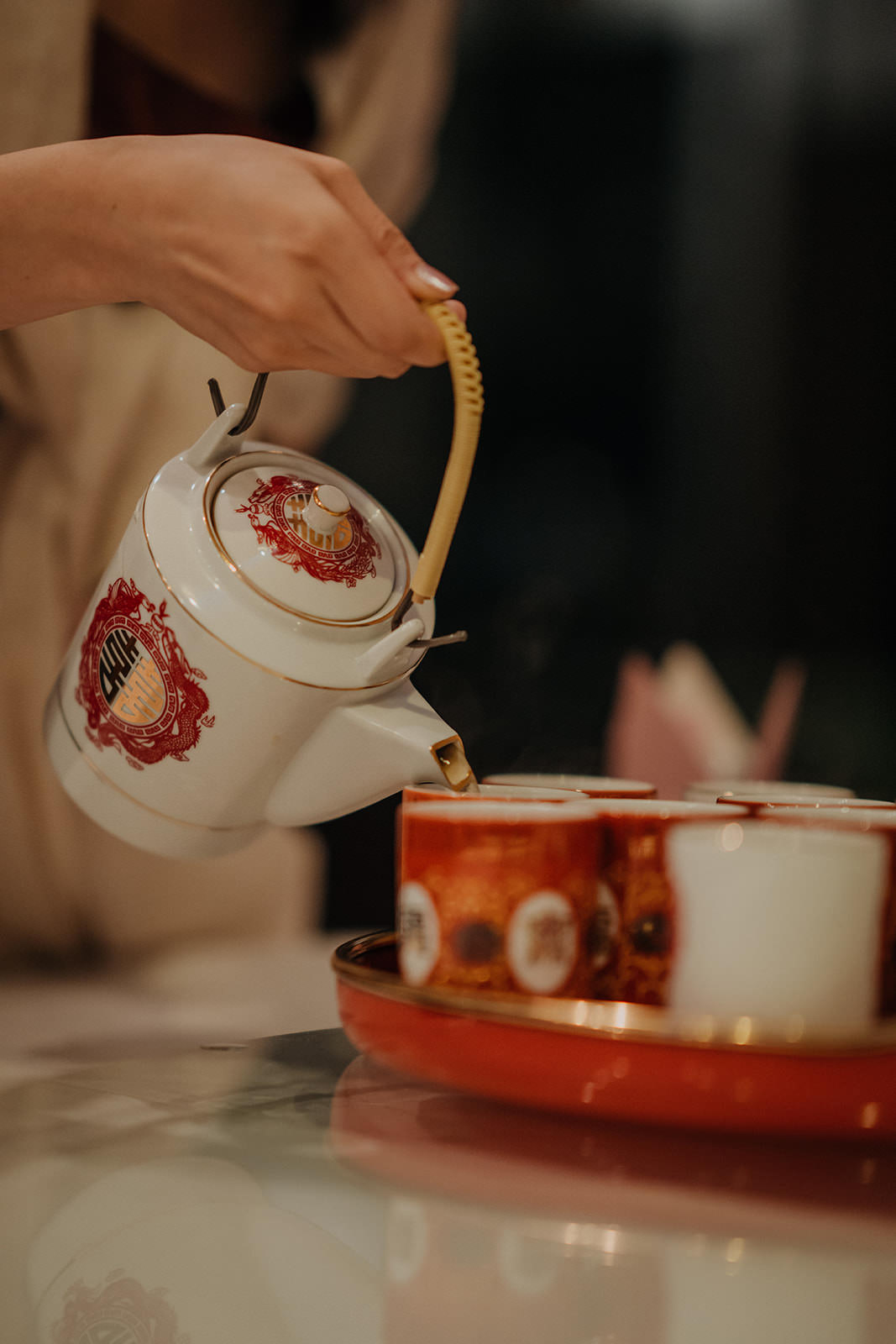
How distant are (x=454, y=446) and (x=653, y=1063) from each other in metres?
0.30

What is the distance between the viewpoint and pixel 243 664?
550mm

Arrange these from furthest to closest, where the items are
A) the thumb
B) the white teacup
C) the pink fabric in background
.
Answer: the pink fabric in background, the thumb, the white teacup

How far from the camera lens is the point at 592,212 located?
1576mm

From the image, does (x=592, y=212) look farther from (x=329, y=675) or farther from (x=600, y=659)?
(x=329, y=675)

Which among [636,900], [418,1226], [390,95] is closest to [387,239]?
[636,900]

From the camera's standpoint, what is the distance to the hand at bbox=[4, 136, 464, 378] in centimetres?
55

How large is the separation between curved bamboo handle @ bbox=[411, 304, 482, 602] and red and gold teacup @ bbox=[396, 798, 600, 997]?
0.41 ft

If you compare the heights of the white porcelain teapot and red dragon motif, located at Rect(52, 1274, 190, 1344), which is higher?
the white porcelain teapot

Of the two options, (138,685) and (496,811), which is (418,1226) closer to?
(496,811)

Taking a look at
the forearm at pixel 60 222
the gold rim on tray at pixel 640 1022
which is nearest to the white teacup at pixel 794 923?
the gold rim on tray at pixel 640 1022

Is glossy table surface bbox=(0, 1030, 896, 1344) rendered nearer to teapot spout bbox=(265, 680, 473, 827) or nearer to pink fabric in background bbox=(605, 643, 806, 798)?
teapot spout bbox=(265, 680, 473, 827)

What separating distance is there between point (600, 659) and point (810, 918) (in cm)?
112

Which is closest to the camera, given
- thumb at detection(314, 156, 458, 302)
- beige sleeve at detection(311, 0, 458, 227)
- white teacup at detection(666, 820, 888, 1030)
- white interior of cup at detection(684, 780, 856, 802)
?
white teacup at detection(666, 820, 888, 1030)

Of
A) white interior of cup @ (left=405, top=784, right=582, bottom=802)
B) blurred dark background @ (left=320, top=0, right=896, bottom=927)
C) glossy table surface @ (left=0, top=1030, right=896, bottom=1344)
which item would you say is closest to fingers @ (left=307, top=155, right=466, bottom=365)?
white interior of cup @ (left=405, top=784, right=582, bottom=802)
